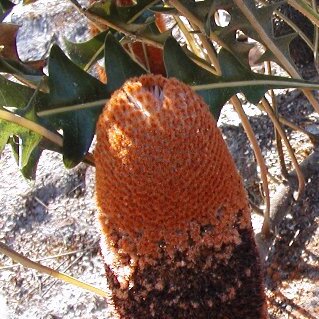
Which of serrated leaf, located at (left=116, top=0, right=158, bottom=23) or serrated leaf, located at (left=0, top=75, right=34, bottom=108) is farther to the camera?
serrated leaf, located at (left=116, top=0, right=158, bottom=23)

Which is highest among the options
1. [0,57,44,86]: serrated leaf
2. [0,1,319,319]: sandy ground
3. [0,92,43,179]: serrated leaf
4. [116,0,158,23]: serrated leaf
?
[116,0,158,23]: serrated leaf

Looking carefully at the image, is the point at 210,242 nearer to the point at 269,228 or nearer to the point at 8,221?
the point at 269,228

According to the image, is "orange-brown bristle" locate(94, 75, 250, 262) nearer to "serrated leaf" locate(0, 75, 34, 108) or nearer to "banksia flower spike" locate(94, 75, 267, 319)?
"banksia flower spike" locate(94, 75, 267, 319)

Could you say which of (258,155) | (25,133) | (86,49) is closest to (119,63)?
(25,133)

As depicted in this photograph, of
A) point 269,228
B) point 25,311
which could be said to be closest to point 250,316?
point 269,228

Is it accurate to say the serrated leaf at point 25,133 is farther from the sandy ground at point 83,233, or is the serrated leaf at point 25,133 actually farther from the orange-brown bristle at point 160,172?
the sandy ground at point 83,233

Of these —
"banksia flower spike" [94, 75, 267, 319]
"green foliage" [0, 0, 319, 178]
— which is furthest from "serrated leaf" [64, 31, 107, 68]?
"banksia flower spike" [94, 75, 267, 319]
